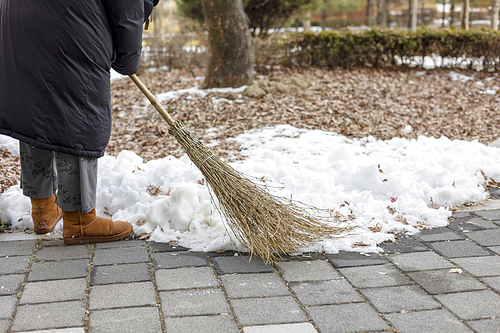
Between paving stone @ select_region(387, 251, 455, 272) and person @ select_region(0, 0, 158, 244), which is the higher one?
person @ select_region(0, 0, 158, 244)

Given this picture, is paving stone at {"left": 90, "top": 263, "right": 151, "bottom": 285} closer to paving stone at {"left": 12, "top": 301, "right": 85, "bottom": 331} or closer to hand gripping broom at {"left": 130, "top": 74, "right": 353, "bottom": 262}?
paving stone at {"left": 12, "top": 301, "right": 85, "bottom": 331}

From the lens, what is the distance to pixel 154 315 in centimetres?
215

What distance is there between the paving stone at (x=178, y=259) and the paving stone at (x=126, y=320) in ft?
1.56

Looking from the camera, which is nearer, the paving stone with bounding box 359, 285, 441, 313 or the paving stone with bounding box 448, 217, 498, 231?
the paving stone with bounding box 359, 285, 441, 313

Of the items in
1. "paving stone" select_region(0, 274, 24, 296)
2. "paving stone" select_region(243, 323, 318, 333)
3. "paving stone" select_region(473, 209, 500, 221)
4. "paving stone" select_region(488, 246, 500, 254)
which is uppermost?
"paving stone" select_region(473, 209, 500, 221)

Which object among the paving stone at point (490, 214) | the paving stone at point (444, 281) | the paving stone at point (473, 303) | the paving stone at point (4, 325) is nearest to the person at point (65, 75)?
the paving stone at point (4, 325)

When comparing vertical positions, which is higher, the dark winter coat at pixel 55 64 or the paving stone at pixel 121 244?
the dark winter coat at pixel 55 64

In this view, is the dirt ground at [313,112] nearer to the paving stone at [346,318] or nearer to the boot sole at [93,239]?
the boot sole at [93,239]

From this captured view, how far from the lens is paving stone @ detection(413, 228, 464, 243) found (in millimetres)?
3002

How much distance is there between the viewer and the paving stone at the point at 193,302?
86.0 inches

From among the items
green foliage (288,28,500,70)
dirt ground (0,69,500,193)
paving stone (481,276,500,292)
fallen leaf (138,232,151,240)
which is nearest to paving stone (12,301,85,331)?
fallen leaf (138,232,151,240)

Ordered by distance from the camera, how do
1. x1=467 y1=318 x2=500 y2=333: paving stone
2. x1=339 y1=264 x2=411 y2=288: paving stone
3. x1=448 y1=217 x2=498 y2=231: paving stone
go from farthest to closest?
x1=448 y1=217 x2=498 y2=231: paving stone < x1=339 y1=264 x2=411 y2=288: paving stone < x1=467 y1=318 x2=500 y2=333: paving stone

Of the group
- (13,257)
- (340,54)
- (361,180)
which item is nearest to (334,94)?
(340,54)

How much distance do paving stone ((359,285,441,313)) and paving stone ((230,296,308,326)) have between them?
15.5 inches
